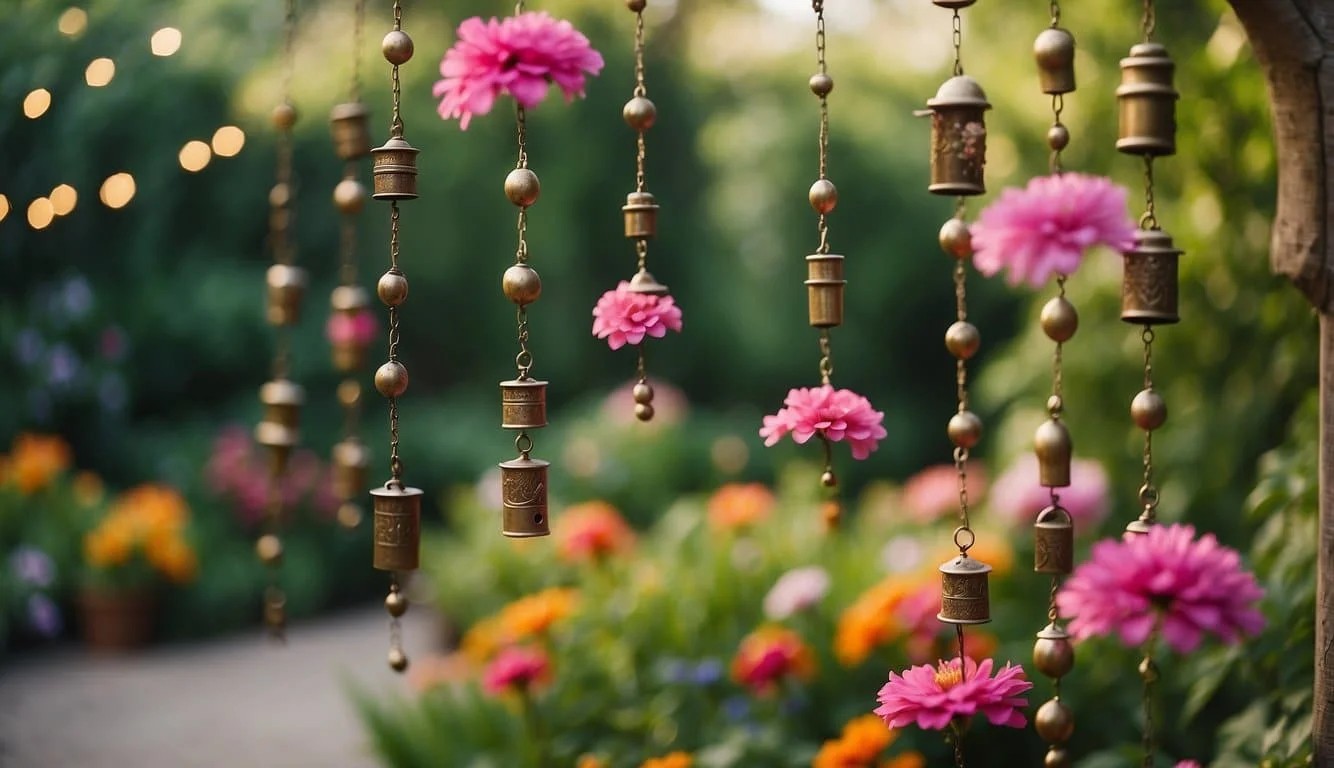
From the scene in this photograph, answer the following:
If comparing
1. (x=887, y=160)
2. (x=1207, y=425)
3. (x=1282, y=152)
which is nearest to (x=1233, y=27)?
(x=1207, y=425)

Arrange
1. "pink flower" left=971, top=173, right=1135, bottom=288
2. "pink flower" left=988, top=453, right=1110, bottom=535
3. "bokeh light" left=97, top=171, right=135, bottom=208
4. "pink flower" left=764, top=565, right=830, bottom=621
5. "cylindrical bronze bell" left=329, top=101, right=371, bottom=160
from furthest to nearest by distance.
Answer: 1. "bokeh light" left=97, top=171, right=135, bottom=208
2. "pink flower" left=988, top=453, right=1110, bottom=535
3. "pink flower" left=764, top=565, right=830, bottom=621
4. "cylindrical bronze bell" left=329, top=101, right=371, bottom=160
5. "pink flower" left=971, top=173, right=1135, bottom=288

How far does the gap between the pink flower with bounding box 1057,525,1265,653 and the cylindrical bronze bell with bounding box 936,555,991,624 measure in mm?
133

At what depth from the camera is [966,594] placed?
65.1 inches

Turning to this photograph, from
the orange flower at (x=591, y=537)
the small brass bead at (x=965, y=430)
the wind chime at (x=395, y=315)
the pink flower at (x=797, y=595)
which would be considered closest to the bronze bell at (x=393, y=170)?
the wind chime at (x=395, y=315)

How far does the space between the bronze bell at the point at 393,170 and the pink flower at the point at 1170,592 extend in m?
1.06

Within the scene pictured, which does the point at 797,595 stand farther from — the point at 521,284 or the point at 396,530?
the point at 521,284

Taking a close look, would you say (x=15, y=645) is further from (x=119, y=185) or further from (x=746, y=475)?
(x=746, y=475)

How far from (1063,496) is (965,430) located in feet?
6.55

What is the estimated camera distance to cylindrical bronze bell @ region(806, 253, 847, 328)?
1780 mm

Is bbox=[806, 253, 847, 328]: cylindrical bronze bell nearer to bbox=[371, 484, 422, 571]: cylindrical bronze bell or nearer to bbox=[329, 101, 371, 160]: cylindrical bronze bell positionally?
Result: bbox=[371, 484, 422, 571]: cylindrical bronze bell

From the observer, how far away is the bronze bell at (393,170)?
1723mm

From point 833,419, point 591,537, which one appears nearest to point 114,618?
point 591,537

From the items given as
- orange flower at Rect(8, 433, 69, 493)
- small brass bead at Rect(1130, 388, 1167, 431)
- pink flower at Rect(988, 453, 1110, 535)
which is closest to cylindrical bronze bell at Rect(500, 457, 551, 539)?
small brass bead at Rect(1130, 388, 1167, 431)

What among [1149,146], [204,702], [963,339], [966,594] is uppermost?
[1149,146]
